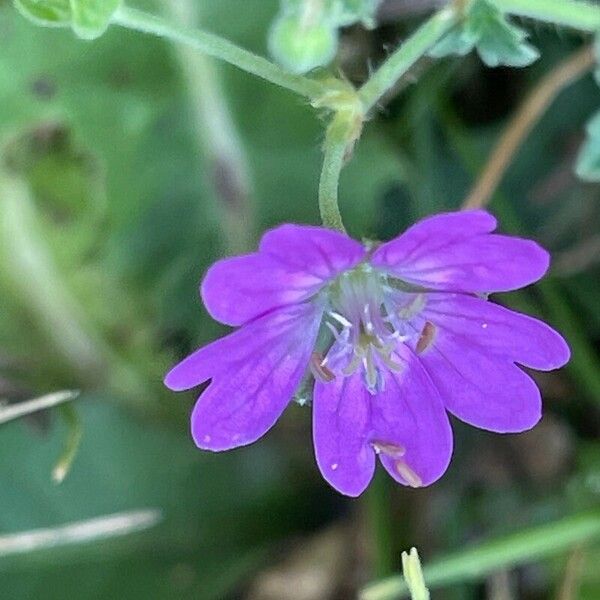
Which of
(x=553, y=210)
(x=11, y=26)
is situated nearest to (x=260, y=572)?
(x=553, y=210)

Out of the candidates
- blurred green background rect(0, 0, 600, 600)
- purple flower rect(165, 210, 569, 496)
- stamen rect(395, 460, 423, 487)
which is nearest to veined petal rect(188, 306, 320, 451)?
purple flower rect(165, 210, 569, 496)

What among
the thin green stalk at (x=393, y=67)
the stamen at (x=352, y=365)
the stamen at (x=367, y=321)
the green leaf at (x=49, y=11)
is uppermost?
the green leaf at (x=49, y=11)

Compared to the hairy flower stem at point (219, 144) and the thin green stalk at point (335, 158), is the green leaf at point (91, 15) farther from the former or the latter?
the hairy flower stem at point (219, 144)

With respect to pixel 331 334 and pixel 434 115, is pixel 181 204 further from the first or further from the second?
pixel 331 334

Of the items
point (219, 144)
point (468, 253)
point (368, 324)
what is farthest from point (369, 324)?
point (219, 144)

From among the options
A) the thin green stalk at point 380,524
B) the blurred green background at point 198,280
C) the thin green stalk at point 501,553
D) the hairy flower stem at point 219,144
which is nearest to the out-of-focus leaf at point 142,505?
the blurred green background at point 198,280

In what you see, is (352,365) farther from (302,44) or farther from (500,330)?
(302,44)
